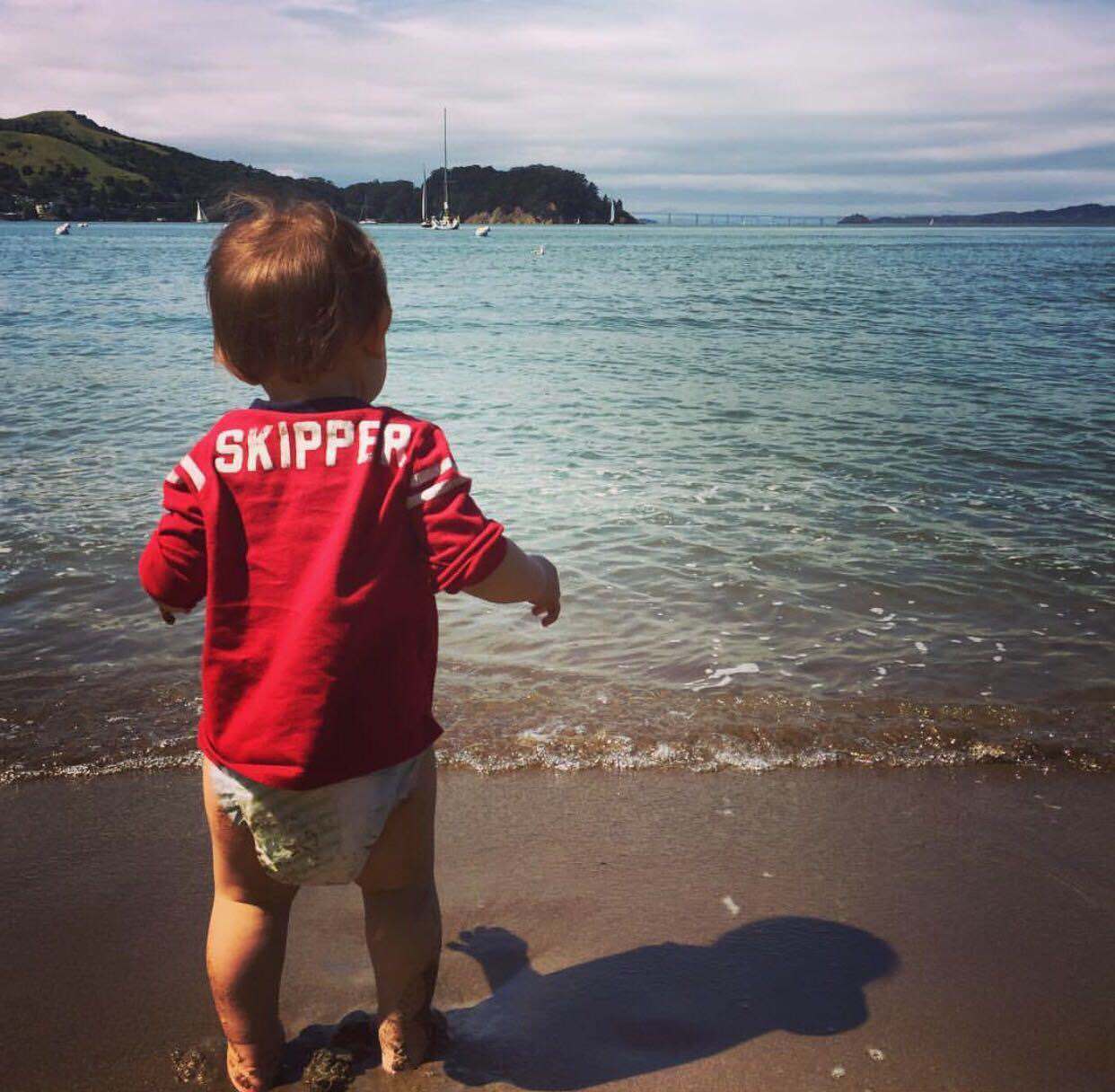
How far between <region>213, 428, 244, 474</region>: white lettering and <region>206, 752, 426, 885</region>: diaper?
56 centimetres

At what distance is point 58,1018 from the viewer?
2.27 meters

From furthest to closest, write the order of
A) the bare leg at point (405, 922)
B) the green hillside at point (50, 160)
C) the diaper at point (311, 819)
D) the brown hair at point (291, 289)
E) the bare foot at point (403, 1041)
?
the green hillside at point (50, 160)
the bare foot at point (403, 1041)
the bare leg at point (405, 922)
the diaper at point (311, 819)
the brown hair at point (291, 289)

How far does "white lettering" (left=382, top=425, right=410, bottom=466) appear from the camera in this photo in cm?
175

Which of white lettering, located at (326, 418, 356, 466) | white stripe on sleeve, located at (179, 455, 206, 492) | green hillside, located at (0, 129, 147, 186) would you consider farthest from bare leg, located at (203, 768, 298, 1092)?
green hillside, located at (0, 129, 147, 186)

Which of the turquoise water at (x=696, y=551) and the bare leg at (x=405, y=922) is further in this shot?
the turquoise water at (x=696, y=551)

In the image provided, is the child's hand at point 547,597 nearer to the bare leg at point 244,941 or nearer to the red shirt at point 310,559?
the red shirt at point 310,559

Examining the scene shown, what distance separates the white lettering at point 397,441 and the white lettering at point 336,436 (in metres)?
0.06

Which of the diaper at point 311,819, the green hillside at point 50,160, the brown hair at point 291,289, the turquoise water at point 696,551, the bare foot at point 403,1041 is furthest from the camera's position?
the green hillside at point 50,160

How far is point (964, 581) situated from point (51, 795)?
4805mm

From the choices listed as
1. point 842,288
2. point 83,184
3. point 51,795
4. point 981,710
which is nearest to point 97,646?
→ point 51,795

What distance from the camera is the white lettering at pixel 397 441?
1.75 metres

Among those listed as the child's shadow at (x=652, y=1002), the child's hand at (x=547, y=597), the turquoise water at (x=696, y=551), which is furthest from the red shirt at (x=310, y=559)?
the turquoise water at (x=696, y=551)

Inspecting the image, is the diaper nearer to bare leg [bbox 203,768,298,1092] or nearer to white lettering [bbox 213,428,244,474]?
bare leg [bbox 203,768,298,1092]

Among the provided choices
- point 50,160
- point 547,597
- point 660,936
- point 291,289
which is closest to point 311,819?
point 547,597
